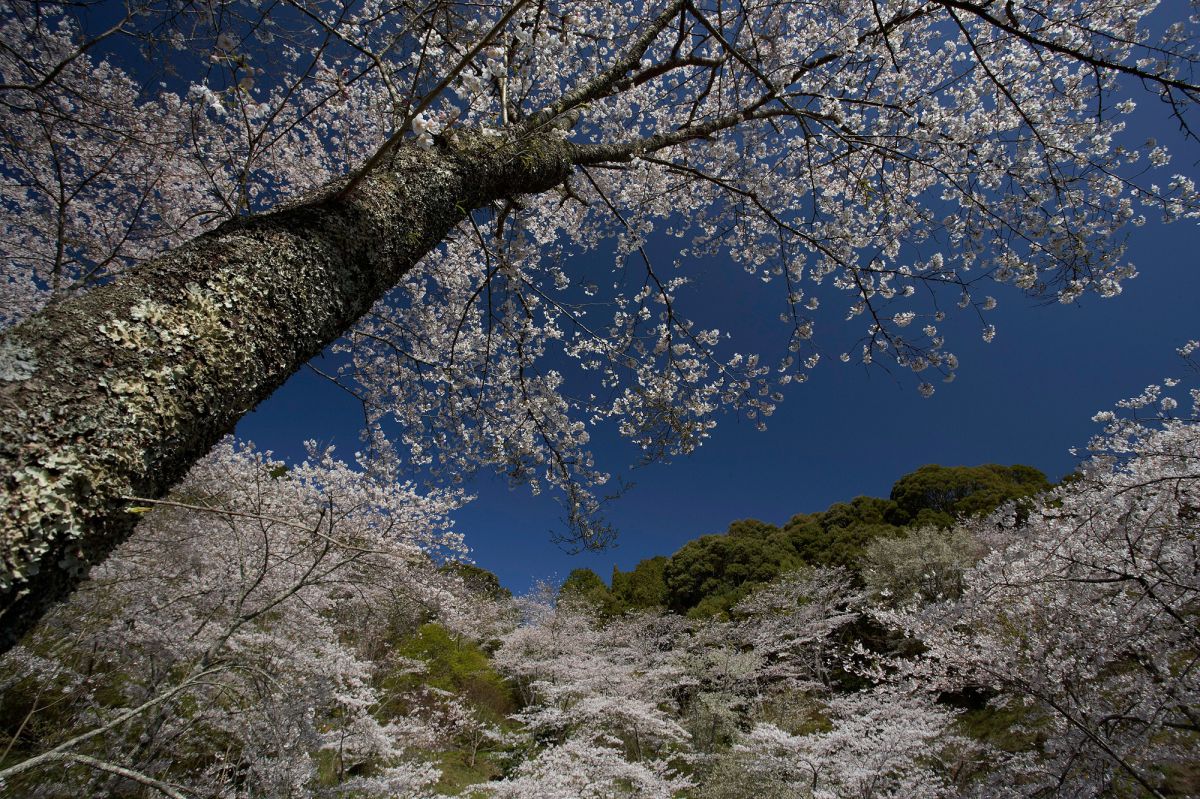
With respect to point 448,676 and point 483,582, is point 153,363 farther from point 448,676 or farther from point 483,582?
Result: point 483,582

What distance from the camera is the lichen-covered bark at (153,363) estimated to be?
653 mm

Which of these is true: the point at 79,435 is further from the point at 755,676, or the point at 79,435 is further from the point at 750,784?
the point at 755,676

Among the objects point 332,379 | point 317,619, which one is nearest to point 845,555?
point 317,619

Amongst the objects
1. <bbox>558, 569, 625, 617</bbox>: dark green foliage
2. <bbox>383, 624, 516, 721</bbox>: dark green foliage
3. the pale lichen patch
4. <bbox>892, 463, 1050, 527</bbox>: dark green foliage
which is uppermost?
<bbox>892, 463, 1050, 527</bbox>: dark green foliage

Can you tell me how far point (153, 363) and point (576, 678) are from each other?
1311 centimetres

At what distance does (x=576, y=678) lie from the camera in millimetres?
11891

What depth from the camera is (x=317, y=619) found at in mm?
6250

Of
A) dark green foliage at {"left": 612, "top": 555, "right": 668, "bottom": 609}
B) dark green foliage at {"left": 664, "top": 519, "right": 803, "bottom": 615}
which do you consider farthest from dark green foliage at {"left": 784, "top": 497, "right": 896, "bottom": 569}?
dark green foliage at {"left": 612, "top": 555, "right": 668, "bottom": 609}

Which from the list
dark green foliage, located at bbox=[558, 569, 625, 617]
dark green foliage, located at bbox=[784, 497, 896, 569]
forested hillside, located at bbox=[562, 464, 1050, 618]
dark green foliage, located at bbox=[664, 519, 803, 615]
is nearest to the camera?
dark green foliage, located at bbox=[784, 497, 896, 569]

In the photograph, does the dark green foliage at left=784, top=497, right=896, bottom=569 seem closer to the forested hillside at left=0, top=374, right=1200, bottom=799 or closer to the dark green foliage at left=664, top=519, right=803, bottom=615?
the dark green foliage at left=664, top=519, right=803, bottom=615

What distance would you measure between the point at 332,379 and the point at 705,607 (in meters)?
18.5

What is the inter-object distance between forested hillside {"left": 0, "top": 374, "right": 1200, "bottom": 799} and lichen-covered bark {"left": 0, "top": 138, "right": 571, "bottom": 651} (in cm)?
11

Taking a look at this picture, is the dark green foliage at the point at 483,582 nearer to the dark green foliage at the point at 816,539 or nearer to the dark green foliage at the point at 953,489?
the dark green foliage at the point at 816,539

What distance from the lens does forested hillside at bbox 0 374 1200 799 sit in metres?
3.65
